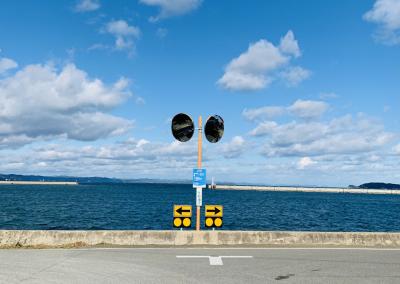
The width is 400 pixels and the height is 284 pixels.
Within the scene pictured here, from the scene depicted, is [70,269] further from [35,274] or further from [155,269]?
[155,269]

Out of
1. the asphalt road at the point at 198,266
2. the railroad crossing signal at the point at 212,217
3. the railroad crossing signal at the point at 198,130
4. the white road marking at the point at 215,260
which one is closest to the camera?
the asphalt road at the point at 198,266

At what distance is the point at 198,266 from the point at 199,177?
5.20m

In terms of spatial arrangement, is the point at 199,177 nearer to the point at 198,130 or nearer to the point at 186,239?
the point at 198,130

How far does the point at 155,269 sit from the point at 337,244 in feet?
26.4

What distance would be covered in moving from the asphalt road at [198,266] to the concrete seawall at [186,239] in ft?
3.77

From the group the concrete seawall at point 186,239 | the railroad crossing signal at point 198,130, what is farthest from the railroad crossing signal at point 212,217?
the railroad crossing signal at point 198,130

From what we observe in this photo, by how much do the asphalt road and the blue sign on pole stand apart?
2.71 m

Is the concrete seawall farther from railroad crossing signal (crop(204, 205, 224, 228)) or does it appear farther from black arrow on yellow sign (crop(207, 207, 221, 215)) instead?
black arrow on yellow sign (crop(207, 207, 221, 215))

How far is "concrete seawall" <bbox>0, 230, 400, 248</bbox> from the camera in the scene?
14094 mm

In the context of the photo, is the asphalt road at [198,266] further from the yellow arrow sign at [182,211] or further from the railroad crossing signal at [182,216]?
the yellow arrow sign at [182,211]

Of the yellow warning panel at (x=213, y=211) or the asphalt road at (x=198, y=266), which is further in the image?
the yellow warning panel at (x=213, y=211)

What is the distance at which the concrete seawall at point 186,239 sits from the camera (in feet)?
46.2

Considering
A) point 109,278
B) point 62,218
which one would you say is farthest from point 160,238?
point 62,218

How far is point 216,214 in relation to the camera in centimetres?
1493
